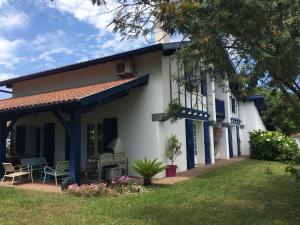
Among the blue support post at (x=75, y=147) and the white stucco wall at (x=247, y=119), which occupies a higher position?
the white stucco wall at (x=247, y=119)

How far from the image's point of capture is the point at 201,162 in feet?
61.6

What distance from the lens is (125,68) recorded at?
14914 mm

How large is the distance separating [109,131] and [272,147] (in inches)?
449

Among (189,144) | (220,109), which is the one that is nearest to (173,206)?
(189,144)

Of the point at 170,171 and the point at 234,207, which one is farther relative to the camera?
the point at 170,171

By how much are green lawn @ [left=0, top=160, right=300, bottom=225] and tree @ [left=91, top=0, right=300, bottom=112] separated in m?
3.10

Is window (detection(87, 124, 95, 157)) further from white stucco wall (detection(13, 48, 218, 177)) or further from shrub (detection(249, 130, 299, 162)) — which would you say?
shrub (detection(249, 130, 299, 162))

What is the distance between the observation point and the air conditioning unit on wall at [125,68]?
48.8 feet

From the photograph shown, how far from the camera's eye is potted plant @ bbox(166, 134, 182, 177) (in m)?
14.2

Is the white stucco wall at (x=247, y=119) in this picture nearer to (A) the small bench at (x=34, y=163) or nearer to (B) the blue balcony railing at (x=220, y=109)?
(B) the blue balcony railing at (x=220, y=109)

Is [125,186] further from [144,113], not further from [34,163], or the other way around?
[34,163]

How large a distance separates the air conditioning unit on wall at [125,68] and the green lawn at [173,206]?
5.33 metres

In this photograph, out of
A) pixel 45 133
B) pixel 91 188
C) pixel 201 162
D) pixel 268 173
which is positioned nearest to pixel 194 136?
pixel 201 162

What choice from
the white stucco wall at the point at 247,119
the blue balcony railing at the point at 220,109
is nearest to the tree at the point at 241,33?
the blue balcony railing at the point at 220,109
